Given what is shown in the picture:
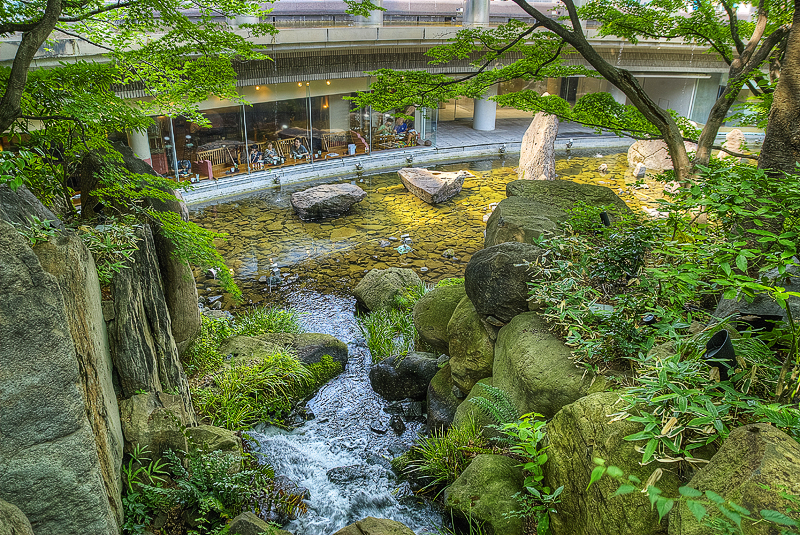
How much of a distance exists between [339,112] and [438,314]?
14.1m

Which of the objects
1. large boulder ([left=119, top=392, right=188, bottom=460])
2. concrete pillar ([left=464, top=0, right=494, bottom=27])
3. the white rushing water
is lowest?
the white rushing water

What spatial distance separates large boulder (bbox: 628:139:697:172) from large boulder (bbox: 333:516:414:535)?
63.4ft

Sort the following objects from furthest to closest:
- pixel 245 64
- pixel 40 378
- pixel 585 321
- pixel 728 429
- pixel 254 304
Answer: pixel 245 64 < pixel 254 304 < pixel 585 321 < pixel 40 378 < pixel 728 429

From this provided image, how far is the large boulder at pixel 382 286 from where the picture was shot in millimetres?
10672

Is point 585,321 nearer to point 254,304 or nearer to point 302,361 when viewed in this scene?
point 302,361

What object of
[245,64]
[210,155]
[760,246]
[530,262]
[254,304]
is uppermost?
[245,64]

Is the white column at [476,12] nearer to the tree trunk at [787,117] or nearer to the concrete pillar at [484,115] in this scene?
the concrete pillar at [484,115]

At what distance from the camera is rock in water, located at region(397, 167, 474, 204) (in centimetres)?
1680

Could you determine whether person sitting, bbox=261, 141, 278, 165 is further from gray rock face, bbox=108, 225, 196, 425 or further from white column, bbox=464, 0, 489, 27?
gray rock face, bbox=108, 225, 196, 425

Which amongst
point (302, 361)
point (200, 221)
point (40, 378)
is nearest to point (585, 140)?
point (200, 221)

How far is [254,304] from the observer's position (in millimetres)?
10938

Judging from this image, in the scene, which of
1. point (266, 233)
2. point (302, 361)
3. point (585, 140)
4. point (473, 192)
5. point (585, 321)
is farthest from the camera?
point (585, 140)

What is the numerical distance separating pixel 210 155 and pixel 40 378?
591 inches

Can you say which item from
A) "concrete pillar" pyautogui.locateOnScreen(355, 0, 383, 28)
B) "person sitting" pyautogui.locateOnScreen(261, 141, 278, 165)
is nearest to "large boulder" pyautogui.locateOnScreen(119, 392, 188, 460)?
"person sitting" pyautogui.locateOnScreen(261, 141, 278, 165)
